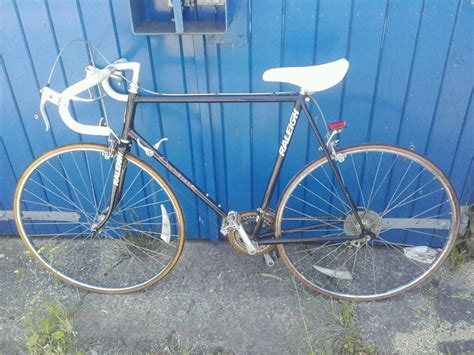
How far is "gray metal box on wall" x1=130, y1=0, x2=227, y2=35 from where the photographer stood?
8.14 ft

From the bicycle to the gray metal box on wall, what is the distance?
0.36 metres

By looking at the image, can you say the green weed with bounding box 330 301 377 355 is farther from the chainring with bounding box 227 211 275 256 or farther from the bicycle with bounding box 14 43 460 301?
the chainring with bounding box 227 211 275 256

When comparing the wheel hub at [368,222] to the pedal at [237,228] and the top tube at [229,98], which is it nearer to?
the pedal at [237,228]

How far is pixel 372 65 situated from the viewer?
8.87ft

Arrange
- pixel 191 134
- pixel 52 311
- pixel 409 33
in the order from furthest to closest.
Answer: pixel 191 134
pixel 52 311
pixel 409 33

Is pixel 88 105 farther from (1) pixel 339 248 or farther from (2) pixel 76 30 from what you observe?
(1) pixel 339 248

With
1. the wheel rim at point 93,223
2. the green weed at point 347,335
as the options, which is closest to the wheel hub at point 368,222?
the green weed at point 347,335

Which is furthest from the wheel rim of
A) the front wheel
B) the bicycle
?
the front wheel

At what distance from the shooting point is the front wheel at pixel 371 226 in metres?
2.98

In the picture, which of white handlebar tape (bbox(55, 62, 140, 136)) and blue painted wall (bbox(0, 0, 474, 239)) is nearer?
white handlebar tape (bbox(55, 62, 140, 136))

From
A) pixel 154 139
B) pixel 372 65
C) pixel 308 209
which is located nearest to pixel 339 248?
pixel 308 209

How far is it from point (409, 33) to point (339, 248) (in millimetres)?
1622

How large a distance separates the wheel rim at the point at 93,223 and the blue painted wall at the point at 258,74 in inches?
8.4

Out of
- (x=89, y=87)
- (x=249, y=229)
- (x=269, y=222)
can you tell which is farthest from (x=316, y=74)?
(x=89, y=87)
